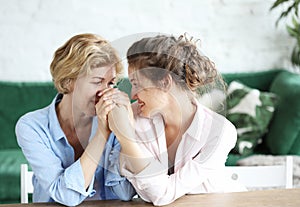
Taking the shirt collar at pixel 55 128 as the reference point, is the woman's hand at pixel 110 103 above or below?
above

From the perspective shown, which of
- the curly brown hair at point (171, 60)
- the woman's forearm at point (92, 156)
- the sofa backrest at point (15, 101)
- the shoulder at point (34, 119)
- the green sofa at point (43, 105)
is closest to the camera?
the curly brown hair at point (171, 60)

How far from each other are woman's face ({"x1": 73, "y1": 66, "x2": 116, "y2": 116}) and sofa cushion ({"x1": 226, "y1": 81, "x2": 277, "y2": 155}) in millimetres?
1943

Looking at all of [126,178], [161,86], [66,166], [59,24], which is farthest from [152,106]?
[59,24]

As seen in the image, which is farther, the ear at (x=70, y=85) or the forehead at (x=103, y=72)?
the ear at (x=70, y=85)

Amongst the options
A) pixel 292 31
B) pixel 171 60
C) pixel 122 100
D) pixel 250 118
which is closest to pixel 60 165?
pixel 122 100

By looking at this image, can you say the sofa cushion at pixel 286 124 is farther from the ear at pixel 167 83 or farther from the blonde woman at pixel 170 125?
the ear at pixel 167 83

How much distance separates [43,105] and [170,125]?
88.3 inches

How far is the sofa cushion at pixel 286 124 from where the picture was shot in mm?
2982

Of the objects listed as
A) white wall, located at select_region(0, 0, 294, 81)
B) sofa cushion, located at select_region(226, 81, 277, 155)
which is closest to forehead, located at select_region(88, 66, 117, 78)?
sofa cushion, located at select_region(226, 81, 277, 155)

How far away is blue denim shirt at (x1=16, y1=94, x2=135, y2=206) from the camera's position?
1160 millimetres

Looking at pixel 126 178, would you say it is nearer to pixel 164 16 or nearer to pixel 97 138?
pixel 97 138

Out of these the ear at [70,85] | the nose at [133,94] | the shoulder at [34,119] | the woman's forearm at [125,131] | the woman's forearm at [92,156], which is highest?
the nose at [133,94]

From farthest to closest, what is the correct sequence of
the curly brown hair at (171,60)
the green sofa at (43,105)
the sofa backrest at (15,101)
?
the sofa backrest at (15,101) → the green sofa at (43,105) → the curly brown hair at (171,60)

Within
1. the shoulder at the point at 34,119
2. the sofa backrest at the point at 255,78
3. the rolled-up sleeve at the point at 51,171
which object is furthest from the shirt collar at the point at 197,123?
the sofa backrest at the point at 255,78
